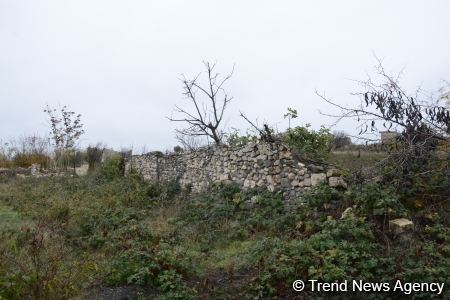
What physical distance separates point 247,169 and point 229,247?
294 centimetres

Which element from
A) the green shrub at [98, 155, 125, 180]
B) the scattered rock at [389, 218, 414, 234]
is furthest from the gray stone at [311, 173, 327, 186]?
the green shrub at [98, 155, 125, 180]

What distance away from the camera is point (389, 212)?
591 cm

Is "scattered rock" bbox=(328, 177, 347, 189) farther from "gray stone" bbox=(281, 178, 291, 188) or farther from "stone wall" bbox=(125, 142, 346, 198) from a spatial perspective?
"gray stone" bbox=(281, 178, 291, 188)

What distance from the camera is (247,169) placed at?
9.49 metres

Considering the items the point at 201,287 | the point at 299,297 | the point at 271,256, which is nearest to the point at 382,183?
the point at 271,256

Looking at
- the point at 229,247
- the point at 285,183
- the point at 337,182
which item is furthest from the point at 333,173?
the point at 229,247

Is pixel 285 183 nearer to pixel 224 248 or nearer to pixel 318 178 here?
pixel 318 178

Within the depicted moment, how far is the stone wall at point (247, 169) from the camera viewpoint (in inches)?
312

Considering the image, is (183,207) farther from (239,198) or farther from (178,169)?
(178,169)

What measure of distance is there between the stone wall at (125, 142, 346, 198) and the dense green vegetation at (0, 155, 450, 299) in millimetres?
355

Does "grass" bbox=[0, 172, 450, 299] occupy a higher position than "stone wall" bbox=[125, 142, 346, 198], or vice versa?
"stone wall" bbox=[125, 142, 346, 198]

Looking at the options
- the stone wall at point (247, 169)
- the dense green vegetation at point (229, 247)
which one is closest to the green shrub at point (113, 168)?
the stone wall at point (247, 169)

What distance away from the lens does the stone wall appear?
26.0 feet

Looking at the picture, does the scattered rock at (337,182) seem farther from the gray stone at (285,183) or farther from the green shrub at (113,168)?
the green shrub at (113,168)
